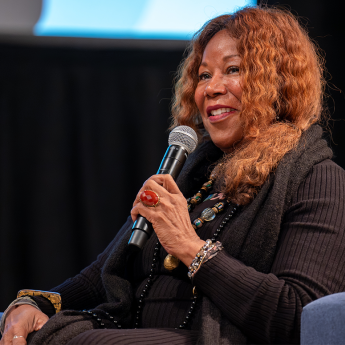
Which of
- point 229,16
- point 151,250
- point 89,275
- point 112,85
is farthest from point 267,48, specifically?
point 112,85

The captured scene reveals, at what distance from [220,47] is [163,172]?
59cm

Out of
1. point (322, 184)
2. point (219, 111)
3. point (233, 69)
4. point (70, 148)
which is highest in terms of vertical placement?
point (233, 69)

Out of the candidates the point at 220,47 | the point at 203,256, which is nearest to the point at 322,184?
the point at 203,256

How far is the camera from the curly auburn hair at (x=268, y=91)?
4.12 feet

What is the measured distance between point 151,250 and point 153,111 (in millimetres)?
1290

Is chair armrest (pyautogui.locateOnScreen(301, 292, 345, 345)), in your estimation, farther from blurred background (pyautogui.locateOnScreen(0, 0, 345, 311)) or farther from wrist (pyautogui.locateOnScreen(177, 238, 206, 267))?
blurred background (pyautogui.locateOnScreen(0, 0, 345, 311))

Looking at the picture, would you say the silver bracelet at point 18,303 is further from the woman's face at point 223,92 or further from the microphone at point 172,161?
the woman's face at point 223,92

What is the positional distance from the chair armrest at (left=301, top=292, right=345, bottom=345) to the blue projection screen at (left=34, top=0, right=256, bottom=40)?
1812 millimetres

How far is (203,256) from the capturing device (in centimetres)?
107

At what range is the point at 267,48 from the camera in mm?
1420

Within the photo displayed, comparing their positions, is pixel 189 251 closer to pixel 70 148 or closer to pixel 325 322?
pixel 325 322

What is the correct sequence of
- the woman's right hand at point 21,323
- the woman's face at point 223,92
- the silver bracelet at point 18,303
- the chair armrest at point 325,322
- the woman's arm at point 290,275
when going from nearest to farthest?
the chair armrest at point 325,322
the woman's arm at point 290,275
the woman's right hand at point 21,323
the silver bracelet at point 18,303
the woman's face at point 223,92

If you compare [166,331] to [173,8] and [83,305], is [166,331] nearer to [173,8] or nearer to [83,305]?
[83,305]

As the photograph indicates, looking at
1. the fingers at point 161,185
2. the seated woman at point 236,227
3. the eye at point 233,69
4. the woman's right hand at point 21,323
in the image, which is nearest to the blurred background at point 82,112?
the seated woman at point 236,227
